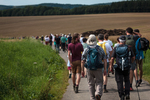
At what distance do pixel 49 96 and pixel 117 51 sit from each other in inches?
100

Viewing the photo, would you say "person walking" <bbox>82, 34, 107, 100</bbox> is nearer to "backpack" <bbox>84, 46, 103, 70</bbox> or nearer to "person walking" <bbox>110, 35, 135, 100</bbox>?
"backpack" <bbox>84, 46, 103, 70</bbox>

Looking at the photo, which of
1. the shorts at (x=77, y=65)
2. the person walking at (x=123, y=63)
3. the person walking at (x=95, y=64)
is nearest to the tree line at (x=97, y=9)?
the shorts at (x=77, y=65)

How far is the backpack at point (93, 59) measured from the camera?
5.96 m

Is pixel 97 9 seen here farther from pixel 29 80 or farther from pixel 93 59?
pixel 93 59

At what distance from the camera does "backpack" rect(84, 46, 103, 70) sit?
5.96m

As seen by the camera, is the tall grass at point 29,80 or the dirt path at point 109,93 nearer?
the dirt path at point 109,93

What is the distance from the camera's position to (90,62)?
599 centimetres

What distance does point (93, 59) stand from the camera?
5.97m

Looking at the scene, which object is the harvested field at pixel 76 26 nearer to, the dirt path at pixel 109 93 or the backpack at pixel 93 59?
the dirt path at pixel 109 93

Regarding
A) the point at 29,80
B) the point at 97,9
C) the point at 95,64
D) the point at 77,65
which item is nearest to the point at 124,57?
the point at 95,64

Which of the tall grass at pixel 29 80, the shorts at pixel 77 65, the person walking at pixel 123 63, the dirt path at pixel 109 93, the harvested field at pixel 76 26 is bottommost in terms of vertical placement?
the harvested field at pixel 76 26

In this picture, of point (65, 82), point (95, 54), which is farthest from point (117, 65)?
point (65, 82)

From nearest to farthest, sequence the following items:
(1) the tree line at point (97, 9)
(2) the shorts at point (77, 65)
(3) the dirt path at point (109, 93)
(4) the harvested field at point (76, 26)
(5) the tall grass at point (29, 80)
Result: (3) the dirt path at point (109, 93)
(5) the tall grass at point (29, 80)
(2) the shorts at point (77, 65)
(4) the harvested field at point (76, 26)
(1) the tree line at point (97, 9)

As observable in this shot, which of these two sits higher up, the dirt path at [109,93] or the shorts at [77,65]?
the shorts at [77,65]
